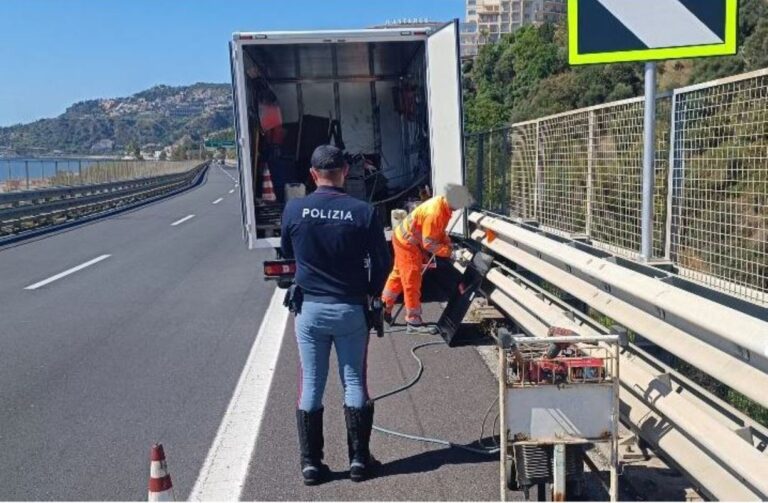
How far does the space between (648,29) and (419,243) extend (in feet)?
13.9

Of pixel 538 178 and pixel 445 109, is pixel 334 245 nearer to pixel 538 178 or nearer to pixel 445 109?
pixel 538 178

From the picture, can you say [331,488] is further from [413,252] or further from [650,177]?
[413,252]

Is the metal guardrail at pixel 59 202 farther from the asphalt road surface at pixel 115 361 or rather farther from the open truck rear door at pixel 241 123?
the open truck rear door at pixel 241 123

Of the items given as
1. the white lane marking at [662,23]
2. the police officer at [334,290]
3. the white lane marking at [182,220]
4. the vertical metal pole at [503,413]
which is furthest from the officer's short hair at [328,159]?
the white lane marking at [182,220]

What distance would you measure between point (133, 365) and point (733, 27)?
5.32m

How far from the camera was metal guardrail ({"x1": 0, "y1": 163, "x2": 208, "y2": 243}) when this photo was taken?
18.9m

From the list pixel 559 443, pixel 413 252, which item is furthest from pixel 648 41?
pixel 413 252

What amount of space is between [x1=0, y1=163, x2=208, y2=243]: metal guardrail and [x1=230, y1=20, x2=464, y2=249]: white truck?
9.35 metres

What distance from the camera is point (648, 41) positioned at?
13.3 ft

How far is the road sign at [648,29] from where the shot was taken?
3867 millimetres

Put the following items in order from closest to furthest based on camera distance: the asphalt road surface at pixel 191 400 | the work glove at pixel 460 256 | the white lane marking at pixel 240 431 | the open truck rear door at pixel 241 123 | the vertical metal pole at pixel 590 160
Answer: the white lane marking at pixel 240 431
the asphalt road surface at pixel 191 400
the vertical metal pole at pixel 590 160
the work glove at pixel 460 256
the open truck rear door at pixel 241 123

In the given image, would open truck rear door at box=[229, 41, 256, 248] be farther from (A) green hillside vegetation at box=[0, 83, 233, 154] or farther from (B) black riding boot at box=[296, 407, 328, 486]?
(A) green hillside vegetation at box=[0, 83, 233, 154]

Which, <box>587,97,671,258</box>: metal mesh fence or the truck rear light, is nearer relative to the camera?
<box>587,97,671,258</box>: metal mesh fence

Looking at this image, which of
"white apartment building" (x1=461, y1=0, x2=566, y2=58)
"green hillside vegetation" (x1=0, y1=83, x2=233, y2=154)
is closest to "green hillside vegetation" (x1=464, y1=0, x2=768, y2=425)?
"green hillside vegetation" (x1=0, y1=83, x2=233, y2=154)
